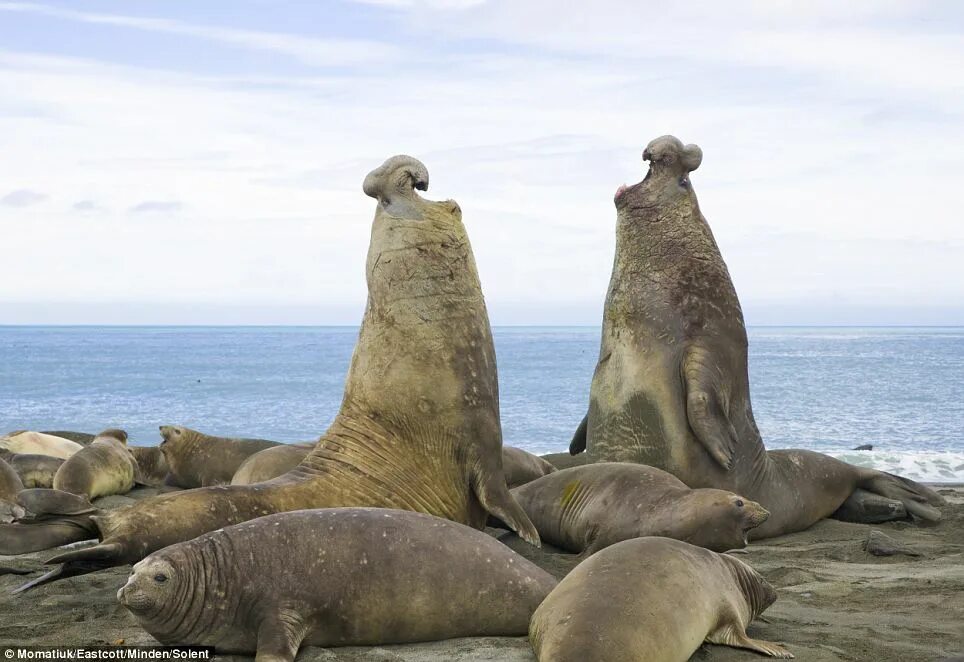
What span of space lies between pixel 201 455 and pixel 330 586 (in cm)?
581

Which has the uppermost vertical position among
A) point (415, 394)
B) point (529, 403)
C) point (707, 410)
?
point (415, 394)

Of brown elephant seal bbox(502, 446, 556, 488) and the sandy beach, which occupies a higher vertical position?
brown elephant seal bbox(502, 446, 556, 488)

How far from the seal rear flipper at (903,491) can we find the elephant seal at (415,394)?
322 centimetres

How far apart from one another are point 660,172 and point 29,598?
494 cm

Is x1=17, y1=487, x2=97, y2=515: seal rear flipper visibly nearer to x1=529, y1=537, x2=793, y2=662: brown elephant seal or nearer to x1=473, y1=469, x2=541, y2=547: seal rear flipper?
x1=473, y1=469, x2=541, y2=547: seal rear flipper

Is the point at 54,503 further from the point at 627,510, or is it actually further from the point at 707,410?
the point at 707,410

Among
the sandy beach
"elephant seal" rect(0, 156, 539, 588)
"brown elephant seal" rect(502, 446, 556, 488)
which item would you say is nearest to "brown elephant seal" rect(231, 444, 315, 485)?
"elephant seal" rect(0, 156, 539, 588)

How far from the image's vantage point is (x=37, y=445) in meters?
11.0

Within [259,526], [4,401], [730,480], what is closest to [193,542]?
[259,526]

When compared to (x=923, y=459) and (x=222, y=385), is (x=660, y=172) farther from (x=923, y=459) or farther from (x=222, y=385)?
(x=222, y=385)

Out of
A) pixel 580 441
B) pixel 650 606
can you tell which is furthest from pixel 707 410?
pixel 650 606

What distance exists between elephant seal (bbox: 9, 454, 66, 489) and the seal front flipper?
16.9 feet

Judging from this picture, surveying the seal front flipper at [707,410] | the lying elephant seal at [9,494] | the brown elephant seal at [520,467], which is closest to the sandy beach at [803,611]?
the seal front flipper at [707,410]

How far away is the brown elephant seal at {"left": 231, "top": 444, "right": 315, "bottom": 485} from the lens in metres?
7.41
